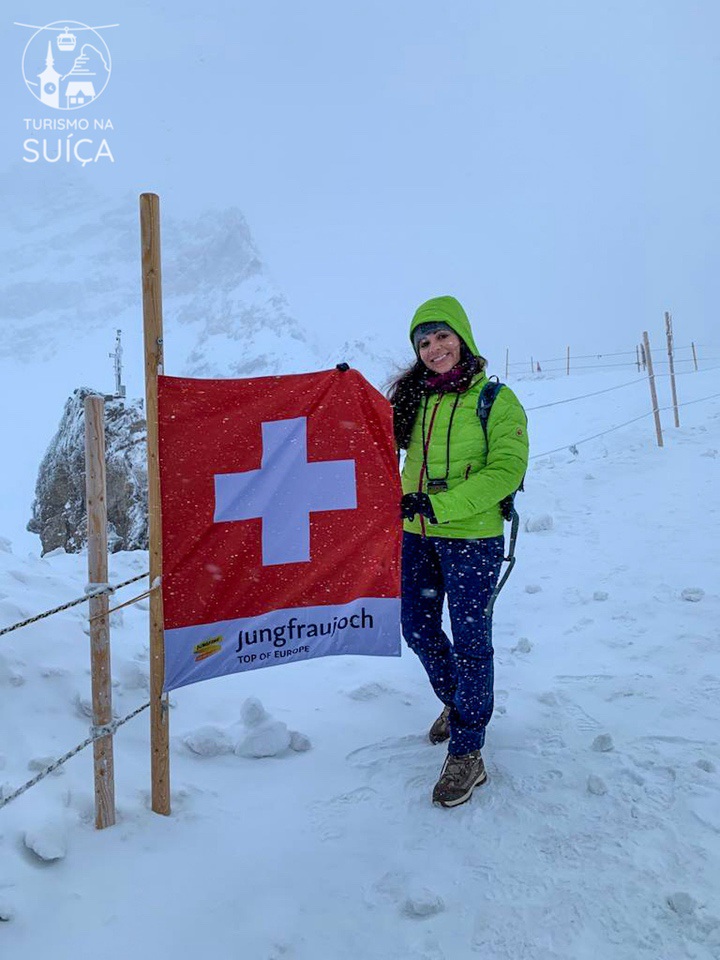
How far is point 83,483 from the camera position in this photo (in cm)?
1108

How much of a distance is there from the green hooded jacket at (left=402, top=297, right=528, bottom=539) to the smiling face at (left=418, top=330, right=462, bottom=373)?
4 centimetres

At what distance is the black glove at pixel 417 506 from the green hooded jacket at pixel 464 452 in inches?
2.0

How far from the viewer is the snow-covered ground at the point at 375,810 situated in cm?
212

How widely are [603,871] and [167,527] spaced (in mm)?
2153

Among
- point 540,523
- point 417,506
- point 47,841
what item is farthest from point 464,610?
point 540,523

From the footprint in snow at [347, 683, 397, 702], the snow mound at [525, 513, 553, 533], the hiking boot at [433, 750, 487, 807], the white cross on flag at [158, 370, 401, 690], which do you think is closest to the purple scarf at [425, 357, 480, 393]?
the white cross on flag at [158, 370, 401, 690]

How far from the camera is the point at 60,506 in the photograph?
1108 cm

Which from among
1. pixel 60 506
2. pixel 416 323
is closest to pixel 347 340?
pixel 60 506

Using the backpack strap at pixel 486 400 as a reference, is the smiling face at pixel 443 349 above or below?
above

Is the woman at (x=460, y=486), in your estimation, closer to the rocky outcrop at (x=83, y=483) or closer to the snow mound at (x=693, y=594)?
the snow mound at (x=693, y=594)

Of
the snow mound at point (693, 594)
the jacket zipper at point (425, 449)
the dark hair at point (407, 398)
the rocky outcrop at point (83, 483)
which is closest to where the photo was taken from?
the jacket zipper at point (425, 449)

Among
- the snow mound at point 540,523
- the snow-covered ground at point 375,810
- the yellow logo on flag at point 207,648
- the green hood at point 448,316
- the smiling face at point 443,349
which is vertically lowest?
the snow-covered ground at point 375,810

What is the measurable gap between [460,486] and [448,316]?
80cm

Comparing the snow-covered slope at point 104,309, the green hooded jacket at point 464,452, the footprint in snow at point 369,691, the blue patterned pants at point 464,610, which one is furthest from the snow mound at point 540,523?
the snow-covered slope at point 104,309
